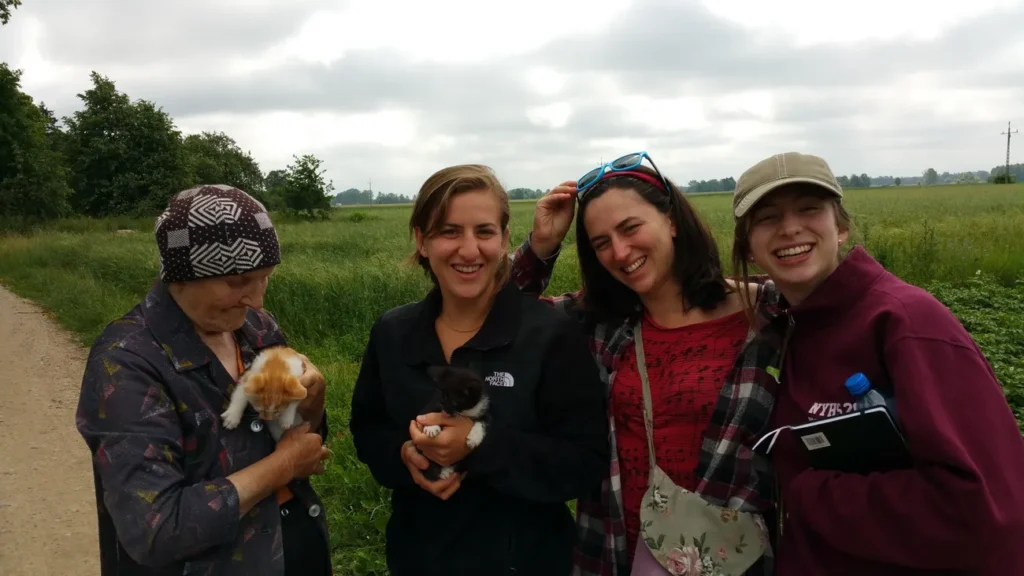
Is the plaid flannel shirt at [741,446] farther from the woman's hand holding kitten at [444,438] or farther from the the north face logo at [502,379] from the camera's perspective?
the woman's hand holding kitten at [444,438]

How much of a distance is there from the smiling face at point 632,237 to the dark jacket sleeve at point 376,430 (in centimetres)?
94

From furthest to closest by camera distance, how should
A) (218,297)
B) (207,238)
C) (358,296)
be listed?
(358,296)
(218,297)
(207,238)

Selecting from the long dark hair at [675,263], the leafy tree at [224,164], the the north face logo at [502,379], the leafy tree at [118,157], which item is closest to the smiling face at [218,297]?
the the north face logo at [502,379]

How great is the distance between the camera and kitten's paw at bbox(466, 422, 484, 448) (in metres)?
2.09

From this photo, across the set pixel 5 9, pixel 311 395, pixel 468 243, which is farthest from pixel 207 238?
pixel 5 9

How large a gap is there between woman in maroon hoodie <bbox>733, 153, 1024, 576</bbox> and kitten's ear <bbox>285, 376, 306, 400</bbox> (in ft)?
5.22

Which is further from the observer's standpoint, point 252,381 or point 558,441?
point 558,441

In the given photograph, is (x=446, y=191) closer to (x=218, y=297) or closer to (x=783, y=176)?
(x=218, y=297)

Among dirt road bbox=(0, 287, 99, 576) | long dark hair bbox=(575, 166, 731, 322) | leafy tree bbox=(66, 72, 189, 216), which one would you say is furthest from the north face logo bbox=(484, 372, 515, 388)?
leafy tree bbox=(66, 72, 189, 216)

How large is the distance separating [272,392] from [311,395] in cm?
32

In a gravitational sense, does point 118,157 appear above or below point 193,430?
above

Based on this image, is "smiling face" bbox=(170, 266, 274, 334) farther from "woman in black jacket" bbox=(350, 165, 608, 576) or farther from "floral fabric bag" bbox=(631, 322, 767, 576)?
"floral fabric bag" bbox=(631, 322, 767, 576)

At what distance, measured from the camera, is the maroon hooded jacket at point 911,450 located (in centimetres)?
155

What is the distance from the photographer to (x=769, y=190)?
6.68 feet
